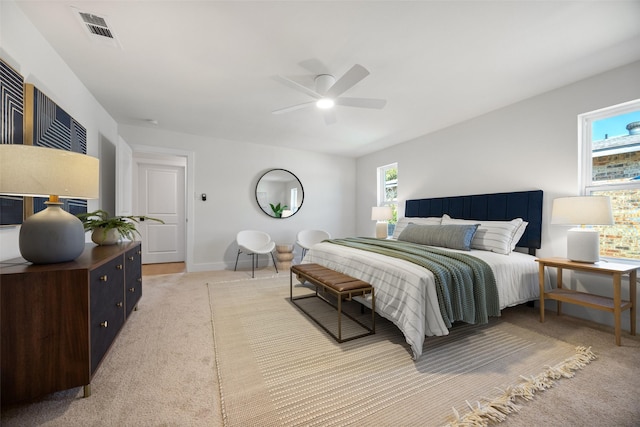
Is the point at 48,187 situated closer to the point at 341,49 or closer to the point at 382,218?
the point at 341,49

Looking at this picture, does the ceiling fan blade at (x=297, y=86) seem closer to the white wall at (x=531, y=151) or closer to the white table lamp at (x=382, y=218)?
the white wall at (x=531, y=151)

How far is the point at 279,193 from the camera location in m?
5.41

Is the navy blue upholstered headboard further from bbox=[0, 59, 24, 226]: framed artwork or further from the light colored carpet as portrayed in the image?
bbox=[0, 59, 24, 226]: framed artwork

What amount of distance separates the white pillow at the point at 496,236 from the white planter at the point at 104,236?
12.1ft

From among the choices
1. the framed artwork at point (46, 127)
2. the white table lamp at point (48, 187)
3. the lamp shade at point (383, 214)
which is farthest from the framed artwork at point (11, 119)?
the lamp shade at point (383, 214)

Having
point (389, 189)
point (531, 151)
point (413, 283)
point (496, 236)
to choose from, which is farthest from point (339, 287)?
point (389, 189)

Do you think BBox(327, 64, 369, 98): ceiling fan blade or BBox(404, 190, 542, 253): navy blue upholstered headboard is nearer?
BBox(327, 64, 369, 98): ceiling fan blade

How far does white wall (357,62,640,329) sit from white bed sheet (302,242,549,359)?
0.59 m

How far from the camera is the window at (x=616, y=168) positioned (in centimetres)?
246

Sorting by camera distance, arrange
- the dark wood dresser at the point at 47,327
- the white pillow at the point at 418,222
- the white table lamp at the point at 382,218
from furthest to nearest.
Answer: the white table lamp at the point at 382,218, the white pillow at the point at 418,222, the dark wood dresser at the point at 47,327

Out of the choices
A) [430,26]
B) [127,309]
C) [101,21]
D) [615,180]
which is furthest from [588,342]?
[101,21]

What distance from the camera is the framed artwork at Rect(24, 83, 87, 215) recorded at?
178 cm

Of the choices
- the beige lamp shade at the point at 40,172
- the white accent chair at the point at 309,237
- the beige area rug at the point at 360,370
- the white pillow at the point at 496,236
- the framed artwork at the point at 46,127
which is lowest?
the beige area rug at the point at 360,370

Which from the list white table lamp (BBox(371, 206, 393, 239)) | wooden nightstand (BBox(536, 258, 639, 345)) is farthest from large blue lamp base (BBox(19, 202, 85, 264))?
white table lamp (BBox(371, 206, 393, 239))
